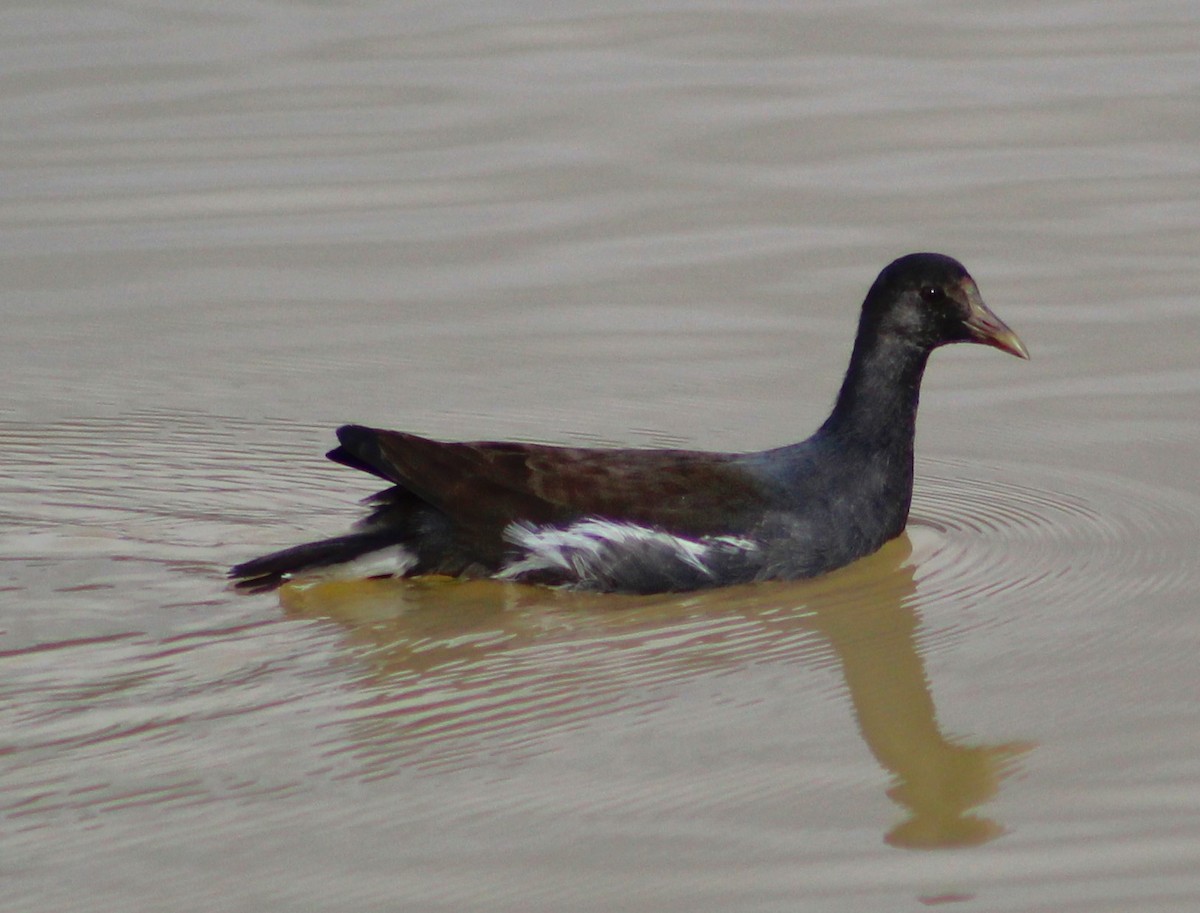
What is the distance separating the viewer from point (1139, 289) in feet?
31.7

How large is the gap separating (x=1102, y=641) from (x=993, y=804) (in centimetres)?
127

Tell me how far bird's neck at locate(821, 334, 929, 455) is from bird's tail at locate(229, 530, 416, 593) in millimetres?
1488

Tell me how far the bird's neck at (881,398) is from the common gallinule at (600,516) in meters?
0.09

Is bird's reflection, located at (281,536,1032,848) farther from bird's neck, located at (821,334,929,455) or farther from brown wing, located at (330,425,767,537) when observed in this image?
bird's neck, located at (821,334,929,455)

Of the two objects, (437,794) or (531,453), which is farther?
(531,453)

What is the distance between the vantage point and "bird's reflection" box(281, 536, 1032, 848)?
212 inches

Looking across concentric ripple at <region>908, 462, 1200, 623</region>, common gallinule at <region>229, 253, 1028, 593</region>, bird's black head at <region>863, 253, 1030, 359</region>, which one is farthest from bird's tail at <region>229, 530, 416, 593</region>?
bird's black head at <region>863, 253, 1030, 359</region>

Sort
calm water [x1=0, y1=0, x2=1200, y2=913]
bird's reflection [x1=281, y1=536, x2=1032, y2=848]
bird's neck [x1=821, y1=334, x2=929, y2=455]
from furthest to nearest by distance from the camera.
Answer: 1. bird's neck [x1=821, y1=334, x2=929, y2=455]
2. bird's reflection [x1=281, y1=536, x2=1032, y2=848]
3. calm water [x1=0, y1=0, x2=1200, y2=913]

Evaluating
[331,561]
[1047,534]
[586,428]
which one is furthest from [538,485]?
[1047,534]

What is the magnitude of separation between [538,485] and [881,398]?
4.10 ft

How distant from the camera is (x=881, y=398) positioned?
726 cm

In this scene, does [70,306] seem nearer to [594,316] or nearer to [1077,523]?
[594,316]

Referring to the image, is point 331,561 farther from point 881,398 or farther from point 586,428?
point 881,398

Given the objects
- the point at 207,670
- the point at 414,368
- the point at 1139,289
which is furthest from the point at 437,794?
the point at 1139,289
